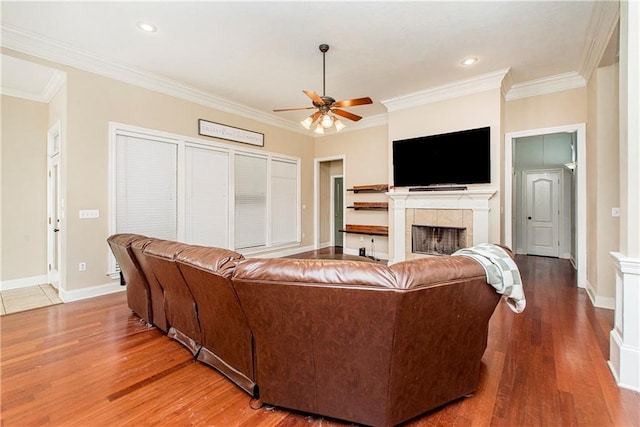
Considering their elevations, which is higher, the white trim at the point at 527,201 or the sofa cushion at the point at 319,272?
the white trim at the point at 527,201

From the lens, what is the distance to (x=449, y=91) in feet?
15.1

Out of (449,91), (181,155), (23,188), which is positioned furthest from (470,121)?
(23,188)

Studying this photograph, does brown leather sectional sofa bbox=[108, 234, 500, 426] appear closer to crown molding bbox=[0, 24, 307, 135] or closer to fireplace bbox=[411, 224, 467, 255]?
fireplace bbox=[411, 224, 467, 255]

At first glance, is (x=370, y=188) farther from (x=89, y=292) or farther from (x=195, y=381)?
(x=89, y=292)

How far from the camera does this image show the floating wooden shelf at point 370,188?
19.6ft

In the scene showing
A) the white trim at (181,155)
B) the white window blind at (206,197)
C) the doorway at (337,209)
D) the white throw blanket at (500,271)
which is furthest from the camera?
the doorway at (337,209)

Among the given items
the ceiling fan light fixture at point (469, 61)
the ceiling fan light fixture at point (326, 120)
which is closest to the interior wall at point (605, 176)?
the ceiling fan light fixture at point (469, 61)

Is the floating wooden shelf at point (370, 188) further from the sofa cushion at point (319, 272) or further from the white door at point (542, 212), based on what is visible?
the sofa cushion at point (319, 272)

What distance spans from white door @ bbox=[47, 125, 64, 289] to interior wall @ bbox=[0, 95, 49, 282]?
0.12m

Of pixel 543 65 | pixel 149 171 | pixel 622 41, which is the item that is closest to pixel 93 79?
pixel 149 171

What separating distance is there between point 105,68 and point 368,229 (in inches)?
204

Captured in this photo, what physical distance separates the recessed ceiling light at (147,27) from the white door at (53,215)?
2.23 metres

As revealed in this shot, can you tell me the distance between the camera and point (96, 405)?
1.75 metres

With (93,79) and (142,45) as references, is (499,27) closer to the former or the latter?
(142,45)
